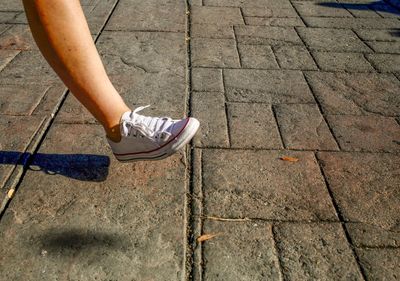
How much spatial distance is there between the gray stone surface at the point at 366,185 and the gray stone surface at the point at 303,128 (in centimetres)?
11

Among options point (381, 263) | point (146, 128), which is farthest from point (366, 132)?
point (146, 128)

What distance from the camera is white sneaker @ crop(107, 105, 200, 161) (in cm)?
185

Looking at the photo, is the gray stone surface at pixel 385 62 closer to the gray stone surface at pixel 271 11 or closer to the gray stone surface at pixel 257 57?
the gray stone surface at pixel 257 57

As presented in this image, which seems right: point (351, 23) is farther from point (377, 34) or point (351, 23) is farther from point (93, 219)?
point (93, 219)

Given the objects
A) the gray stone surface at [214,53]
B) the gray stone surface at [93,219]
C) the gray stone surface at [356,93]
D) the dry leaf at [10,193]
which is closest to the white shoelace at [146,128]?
the gray stone surface at [93,219]

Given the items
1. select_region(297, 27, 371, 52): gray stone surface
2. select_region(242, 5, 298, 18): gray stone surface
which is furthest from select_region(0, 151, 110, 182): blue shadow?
select_region(242, 5, 298, 18): gray stone surface

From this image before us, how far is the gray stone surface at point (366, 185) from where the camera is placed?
70.9 inches

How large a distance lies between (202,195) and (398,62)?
2.18m

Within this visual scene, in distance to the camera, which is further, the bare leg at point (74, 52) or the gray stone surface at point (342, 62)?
the gray stone surface at point (342, 62)

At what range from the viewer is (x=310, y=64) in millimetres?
3205

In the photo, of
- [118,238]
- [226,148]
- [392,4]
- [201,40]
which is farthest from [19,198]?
[392,4]

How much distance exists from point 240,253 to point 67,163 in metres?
0.90

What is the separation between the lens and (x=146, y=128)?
6.07ft

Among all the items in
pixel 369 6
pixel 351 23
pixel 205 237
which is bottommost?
pixel 369 6
